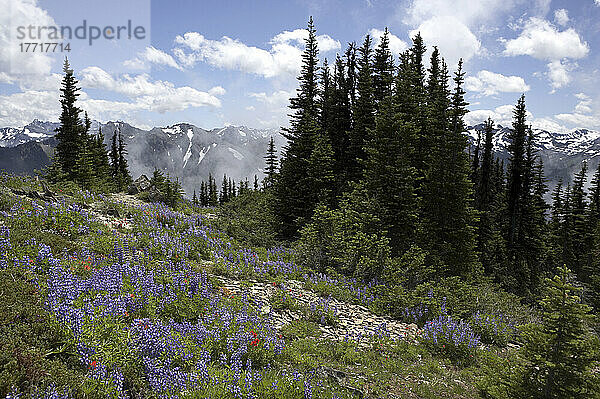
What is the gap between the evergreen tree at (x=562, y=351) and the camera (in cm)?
569

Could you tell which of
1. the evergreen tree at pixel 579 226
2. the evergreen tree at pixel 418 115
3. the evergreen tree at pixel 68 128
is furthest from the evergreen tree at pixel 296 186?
the evergreen tree at pixel 579 226

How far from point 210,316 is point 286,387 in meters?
2.52

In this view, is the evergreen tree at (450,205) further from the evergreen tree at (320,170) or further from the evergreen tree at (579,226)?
the evergreen tree at (579,226)

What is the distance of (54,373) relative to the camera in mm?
4523

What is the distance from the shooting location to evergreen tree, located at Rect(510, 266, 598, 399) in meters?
5.69

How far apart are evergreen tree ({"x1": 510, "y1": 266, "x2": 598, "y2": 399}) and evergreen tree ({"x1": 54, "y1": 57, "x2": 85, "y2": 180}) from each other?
3921 cm

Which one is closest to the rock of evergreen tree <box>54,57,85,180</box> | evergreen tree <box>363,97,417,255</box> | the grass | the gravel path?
evergreen tree <box>54,57,85,180</box>

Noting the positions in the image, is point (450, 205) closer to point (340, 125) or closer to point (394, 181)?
point (394, 181)

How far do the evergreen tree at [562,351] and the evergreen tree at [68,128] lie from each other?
39.2m

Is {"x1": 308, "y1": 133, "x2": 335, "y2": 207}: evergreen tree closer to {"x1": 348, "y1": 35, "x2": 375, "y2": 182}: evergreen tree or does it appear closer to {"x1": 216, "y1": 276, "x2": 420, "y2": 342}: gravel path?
{"x1": 348, "y1": 35, "x2": 375, "y2": 182}: evergreen tree

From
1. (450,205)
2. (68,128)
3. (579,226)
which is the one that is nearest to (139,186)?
(68,128)

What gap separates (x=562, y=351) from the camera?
A: 575cm

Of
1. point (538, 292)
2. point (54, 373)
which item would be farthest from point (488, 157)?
point (54, 373)

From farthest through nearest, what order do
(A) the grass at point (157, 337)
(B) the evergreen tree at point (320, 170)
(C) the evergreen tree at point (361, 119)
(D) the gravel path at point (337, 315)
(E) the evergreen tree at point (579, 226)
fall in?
(E) the evergreen tree at point (579, 226)
(C) the evergreen tree at point (361, 119)
(B) the evergreen tree at point (320, 170)
(D) the gravel path at point (337, 315)
(A) the grass at point (157, 337)
